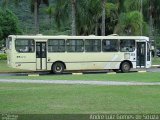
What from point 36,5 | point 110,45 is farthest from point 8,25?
point 110,45

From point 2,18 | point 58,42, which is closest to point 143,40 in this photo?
point 58,42

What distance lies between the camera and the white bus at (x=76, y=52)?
31578mm

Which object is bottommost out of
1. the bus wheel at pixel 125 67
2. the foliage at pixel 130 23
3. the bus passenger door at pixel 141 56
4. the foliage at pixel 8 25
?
the bus wheel at pixel 125 67

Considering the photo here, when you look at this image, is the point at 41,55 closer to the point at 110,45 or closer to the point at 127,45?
the point at 110,45

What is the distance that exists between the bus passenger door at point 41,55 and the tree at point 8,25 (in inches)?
2333

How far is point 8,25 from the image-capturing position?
9281 cm

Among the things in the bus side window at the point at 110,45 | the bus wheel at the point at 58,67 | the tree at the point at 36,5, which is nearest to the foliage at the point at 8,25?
the tree at the point at 36,5

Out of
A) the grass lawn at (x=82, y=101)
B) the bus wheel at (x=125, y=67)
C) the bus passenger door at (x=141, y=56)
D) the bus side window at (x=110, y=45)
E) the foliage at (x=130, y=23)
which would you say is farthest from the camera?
the foliage at (x=130, y=23)

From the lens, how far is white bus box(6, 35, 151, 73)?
3158cm

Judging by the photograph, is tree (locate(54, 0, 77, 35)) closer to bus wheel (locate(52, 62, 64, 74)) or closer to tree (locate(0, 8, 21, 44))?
bus wheel (locate(52, 62, 64, 74))

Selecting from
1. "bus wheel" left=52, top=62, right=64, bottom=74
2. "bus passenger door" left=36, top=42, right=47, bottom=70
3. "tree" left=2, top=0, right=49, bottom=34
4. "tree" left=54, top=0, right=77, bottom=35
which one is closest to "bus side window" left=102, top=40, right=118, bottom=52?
"bus wheel" left=52, top=62, right=64, bottom=74

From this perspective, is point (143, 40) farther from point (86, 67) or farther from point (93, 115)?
point (93, 115)

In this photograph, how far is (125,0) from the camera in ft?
170

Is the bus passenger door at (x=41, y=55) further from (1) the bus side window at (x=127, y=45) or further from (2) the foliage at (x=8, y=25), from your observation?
(2) the foliage at (x=8, y=25)
